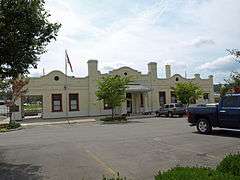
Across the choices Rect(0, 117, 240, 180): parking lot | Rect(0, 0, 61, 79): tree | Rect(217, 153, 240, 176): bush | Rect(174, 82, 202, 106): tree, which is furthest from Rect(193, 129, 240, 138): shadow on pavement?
Rect(174, 82, 202, 106): tree

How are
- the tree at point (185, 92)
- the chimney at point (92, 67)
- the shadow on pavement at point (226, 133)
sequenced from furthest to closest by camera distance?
the tree at point (185, 92) < the chimney at point (92, 67) < the shadow on pavement at point (226, 133)

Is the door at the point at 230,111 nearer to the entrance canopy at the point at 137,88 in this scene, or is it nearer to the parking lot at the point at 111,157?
the parking lot at the point at 111,157

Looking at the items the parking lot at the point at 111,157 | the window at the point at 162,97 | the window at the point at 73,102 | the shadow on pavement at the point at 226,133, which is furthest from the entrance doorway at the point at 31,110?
the parking lot at the point at 111,157

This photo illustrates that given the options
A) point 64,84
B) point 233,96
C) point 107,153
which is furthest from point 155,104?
point 107,153

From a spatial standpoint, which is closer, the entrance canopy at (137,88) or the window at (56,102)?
the window at (56,102)

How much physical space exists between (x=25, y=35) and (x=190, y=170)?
8.38m

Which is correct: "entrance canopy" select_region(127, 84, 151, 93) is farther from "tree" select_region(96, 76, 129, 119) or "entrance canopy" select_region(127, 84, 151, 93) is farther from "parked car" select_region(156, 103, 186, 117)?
"tree" select_region(96, 76, 129, 119)

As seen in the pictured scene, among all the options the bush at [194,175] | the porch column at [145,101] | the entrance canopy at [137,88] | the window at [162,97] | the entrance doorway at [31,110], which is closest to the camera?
the bush at [194,175]

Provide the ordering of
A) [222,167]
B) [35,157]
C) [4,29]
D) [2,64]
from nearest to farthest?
[222,167], [4,29], [2,64], [35,157]

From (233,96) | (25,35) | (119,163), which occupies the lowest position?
(119,163)

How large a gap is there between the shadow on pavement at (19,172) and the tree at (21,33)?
3.24m

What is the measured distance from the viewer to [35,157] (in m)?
14.0

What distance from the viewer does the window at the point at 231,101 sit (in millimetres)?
18672

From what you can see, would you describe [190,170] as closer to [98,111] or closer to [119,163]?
[119,163]
